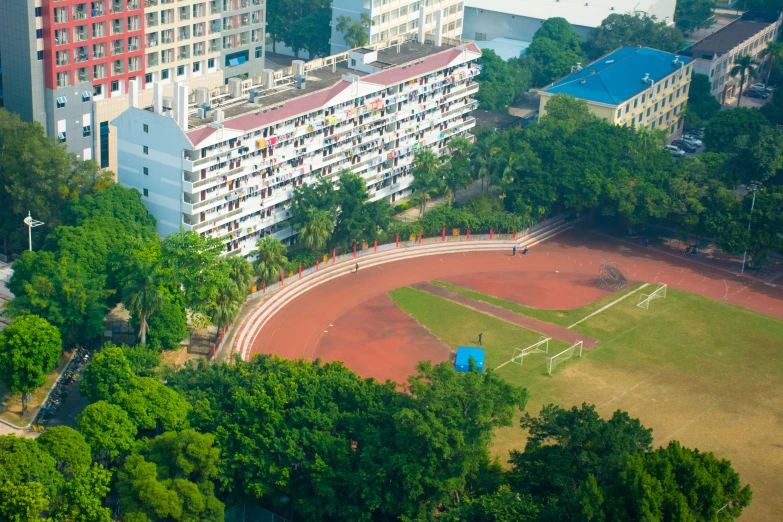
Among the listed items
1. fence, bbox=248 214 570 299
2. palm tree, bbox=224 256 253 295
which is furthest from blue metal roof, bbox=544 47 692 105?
palm tree, bbox=224 256 253 295

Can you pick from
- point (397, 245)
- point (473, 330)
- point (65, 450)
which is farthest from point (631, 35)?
point (65, 450)

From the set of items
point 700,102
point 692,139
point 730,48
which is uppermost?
point 730,48

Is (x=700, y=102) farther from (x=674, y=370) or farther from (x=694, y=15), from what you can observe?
(x=674, y=370)

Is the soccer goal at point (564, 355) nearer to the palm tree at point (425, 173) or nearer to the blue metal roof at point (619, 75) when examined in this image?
the palm tree at point (425, 173)

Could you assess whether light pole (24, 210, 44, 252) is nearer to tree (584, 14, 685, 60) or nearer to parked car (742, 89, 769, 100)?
tree (584, 14, 685, 60)

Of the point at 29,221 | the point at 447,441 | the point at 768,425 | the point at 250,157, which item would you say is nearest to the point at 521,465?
the point at 447,441

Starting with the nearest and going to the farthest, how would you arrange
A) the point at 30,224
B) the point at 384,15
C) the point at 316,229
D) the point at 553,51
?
the point at 30,224, the point at 316,229, the point at 384,15, the point at 553,51
